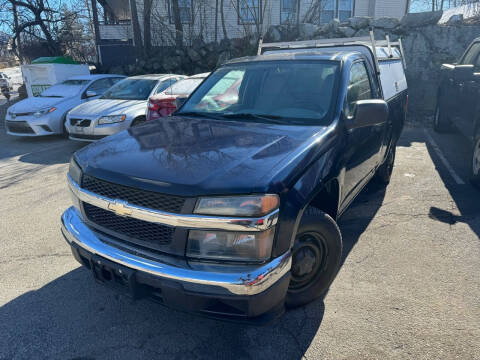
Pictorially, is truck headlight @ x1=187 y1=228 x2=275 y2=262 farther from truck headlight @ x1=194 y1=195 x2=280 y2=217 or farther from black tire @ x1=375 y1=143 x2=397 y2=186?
black tire @ x1=375 y1=143 x2=397 y2=186

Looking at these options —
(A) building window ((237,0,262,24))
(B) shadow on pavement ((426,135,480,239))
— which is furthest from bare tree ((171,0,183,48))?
(B) shadow on pavement ((426,135,480,239))

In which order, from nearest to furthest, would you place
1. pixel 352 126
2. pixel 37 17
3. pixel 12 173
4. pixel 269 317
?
pixel 269 317 → pixel 352 126 → pixel 12 173 → pixel 37 17

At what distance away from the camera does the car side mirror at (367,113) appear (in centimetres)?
294

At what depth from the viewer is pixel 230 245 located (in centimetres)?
208

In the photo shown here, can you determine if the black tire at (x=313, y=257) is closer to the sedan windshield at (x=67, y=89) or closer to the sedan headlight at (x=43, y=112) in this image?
the sedan headlight at (x=43, y=112)

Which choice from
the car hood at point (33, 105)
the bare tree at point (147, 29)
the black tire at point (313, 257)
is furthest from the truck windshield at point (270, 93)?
the bare tree at point (147, 29)

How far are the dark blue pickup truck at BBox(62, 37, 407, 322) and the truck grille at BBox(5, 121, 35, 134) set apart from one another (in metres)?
6.71

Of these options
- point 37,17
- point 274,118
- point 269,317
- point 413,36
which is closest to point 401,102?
point 274,118

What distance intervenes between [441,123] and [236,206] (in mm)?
7990

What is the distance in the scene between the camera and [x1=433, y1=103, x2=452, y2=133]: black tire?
817 cm

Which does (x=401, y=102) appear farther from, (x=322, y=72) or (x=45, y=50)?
(x=45, y=50)

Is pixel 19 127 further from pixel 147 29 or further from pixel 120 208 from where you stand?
pixel 147 29

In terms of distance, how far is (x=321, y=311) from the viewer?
277 cm

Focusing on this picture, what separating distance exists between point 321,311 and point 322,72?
2.07m
